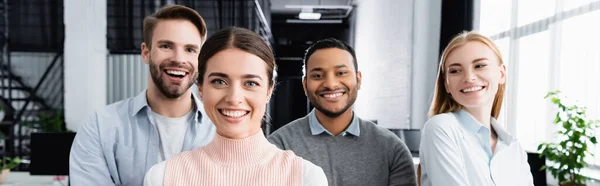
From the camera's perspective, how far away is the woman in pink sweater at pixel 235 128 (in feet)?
3.42

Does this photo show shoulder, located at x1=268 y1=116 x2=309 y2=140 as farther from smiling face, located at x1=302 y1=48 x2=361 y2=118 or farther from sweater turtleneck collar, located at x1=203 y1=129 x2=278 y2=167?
sweater turtleneck collar, located at x1=203 y1=129 x2=278 y2=167

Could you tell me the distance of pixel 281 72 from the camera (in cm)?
925

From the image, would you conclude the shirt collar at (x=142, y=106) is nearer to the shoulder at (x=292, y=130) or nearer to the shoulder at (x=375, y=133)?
the shoulder at (x=292, y=130)

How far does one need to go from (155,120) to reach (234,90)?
0.71m

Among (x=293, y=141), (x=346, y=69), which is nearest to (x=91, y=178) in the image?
(x=293, y=141)

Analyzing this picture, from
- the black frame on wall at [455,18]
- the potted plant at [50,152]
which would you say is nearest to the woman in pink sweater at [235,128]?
the potted plant at [50,152]

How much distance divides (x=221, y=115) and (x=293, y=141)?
1.87ft

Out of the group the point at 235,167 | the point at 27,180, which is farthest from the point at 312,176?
the point at 27,180

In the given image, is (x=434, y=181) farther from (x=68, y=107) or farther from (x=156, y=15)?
(x=68, y=107)

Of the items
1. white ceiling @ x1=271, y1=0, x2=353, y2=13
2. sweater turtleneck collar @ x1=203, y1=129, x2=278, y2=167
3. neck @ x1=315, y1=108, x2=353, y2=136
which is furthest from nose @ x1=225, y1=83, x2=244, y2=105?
white ceiling @ x1=271, y1=0, x2=353, y2=13

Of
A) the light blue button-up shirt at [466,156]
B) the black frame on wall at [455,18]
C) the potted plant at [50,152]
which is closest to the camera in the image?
the light blue button-up shirt at [466,156]

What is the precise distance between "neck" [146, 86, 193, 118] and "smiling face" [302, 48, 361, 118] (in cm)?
45

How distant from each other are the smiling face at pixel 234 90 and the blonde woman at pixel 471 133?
65 centimetres

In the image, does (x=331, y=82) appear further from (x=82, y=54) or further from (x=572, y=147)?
(x=82, y=54)
